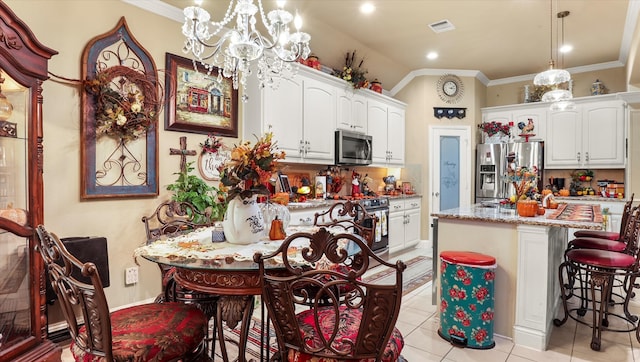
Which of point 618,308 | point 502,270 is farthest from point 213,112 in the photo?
point 618,308

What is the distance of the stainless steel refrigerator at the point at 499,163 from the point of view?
5.68 metres

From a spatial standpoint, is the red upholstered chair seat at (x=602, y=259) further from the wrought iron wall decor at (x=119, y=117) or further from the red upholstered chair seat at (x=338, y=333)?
the wrought iron wall decor at (x=119, y=117)

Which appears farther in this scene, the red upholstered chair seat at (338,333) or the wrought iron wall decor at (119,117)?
the wrought iron wall decor at (119,117)

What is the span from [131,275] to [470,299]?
2.69m

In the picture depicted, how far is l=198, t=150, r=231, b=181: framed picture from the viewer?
3531 millimetres

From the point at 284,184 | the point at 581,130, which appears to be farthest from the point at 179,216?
the point at 581,130

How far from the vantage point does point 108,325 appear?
1259 mm

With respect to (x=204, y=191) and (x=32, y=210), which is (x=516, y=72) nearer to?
(x=204, y=191)

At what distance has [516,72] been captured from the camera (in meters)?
6.03

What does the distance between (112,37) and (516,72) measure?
5.91 metres

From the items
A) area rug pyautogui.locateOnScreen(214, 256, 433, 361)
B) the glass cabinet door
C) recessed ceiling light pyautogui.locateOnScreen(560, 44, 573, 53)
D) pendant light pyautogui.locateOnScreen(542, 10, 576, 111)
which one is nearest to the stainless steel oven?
area rug pyautogui.locateOnScreen(214, 256, 433, 361)

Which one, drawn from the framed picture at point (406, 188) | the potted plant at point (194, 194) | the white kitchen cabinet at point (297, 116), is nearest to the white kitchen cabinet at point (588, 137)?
the framed picture at point (406, 188)

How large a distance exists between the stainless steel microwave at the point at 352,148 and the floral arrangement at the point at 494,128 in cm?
228

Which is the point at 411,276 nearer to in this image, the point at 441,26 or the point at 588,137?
the point at 441,26
